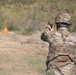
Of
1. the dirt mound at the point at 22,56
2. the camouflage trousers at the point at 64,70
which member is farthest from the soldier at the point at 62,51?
the dirt mound at the point at 22,56

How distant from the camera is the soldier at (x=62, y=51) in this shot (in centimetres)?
540

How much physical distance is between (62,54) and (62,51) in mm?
38

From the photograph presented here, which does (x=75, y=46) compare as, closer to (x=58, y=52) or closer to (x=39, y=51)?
(x=58, y=52)

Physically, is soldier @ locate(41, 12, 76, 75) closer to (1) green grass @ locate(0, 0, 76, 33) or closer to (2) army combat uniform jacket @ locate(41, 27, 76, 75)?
(2) army combat uniform jacket @ locate(41, 27, 76, 75)

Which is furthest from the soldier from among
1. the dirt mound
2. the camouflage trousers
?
the dirt mound

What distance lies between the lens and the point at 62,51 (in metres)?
5.41

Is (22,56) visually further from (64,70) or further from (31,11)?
(31,11)

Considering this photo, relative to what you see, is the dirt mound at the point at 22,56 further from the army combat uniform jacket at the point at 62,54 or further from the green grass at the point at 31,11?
the green grass at the point at 31,11

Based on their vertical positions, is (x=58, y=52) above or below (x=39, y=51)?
above

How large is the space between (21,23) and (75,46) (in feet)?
61.6

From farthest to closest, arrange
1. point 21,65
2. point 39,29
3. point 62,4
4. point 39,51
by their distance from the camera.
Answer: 1. point 62,4
2. point 39,29
3. point 39,51
4. point 21,65

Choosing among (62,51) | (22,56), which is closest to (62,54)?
(62,51)

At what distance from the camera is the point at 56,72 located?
213 inches

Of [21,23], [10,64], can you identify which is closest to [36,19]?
[21,23]
